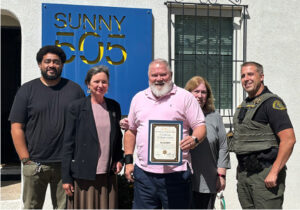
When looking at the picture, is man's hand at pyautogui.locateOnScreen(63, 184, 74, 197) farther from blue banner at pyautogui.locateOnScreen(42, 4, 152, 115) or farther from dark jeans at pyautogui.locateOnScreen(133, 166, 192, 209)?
blue banner at pyautogui.locateOnScreen(42, 4, 152, 115)

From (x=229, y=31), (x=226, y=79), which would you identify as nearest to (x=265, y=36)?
(x=229, y=31)

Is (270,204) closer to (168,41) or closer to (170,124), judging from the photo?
(170,124)

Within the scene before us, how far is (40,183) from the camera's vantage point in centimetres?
320

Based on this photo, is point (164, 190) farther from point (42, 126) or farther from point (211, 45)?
point (211, 45)

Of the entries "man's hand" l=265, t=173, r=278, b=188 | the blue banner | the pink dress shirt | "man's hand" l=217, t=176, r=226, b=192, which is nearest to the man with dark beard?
the pink dress shirt

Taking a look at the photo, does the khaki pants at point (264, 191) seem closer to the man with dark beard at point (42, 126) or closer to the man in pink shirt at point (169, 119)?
the man in pink shirt at point (169, 119)

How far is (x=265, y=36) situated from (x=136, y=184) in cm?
348

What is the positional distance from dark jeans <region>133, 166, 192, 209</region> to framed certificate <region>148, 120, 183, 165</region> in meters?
0.15

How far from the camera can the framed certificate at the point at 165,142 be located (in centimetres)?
260

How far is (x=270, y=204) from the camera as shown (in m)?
2.84

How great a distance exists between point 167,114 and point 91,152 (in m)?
0.73

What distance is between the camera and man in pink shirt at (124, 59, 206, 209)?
2.66 meters

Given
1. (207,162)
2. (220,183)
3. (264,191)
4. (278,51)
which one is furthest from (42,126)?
(278,51)

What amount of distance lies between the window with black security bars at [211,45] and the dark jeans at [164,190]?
2646 millimetres
